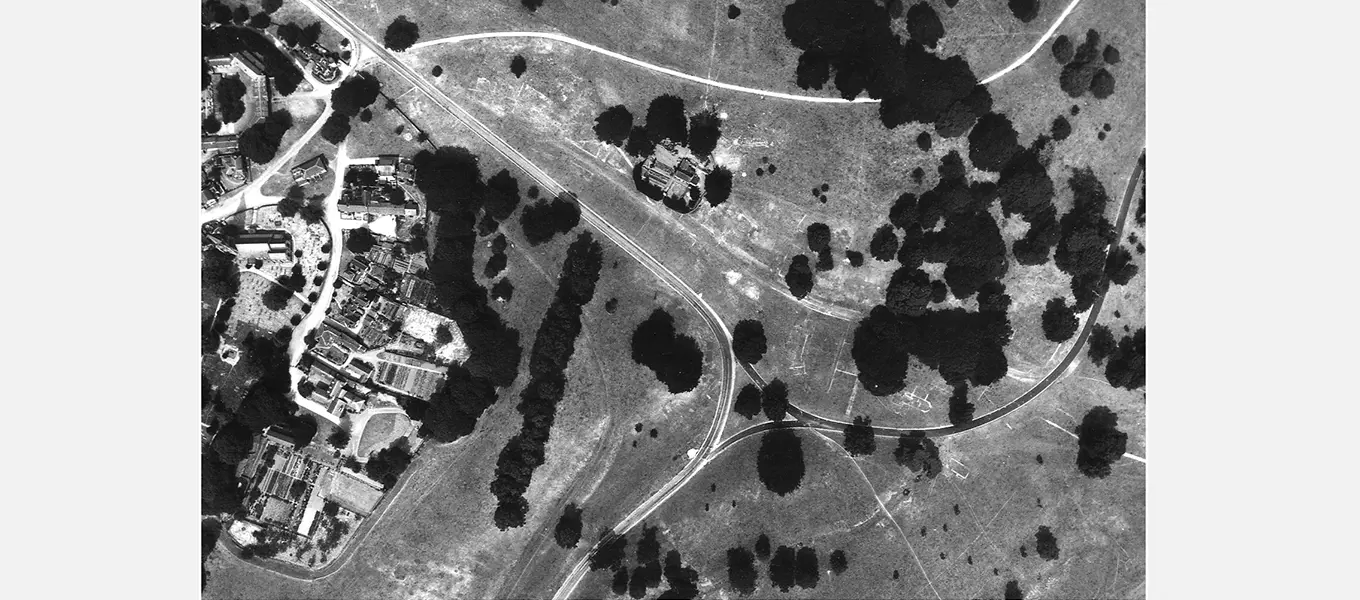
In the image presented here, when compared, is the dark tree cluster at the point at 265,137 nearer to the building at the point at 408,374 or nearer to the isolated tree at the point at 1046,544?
the building at the point at 408,374

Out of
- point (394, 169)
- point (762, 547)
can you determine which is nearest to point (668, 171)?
point (394, 169)

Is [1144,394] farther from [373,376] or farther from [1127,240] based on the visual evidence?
[373,376]

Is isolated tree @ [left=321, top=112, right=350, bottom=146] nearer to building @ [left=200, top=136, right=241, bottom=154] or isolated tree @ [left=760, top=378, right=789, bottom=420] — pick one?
building @ [left=200, top=136, right=241, bottom=154]

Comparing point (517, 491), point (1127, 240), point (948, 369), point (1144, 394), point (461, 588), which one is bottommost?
point (461, 588)

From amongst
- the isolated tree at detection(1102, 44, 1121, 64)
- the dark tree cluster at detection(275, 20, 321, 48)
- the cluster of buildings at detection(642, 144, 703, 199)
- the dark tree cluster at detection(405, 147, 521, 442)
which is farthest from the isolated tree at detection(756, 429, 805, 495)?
the dark tree cluster at detection(275, 20, 321, 48)

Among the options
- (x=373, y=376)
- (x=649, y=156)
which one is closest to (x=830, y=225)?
(x=649, y=156)

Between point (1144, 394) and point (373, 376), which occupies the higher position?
point (1144, 394)

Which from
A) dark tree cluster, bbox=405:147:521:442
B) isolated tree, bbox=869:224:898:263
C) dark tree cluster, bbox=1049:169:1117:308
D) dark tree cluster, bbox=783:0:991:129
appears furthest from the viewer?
isolated tree, bbox=869:224:898:263

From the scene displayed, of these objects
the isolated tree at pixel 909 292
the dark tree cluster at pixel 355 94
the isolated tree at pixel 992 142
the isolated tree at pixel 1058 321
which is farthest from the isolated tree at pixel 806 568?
the dark tree cluster at pixel 355 94
